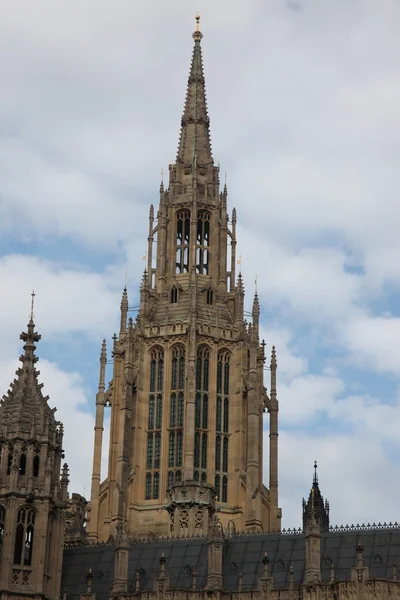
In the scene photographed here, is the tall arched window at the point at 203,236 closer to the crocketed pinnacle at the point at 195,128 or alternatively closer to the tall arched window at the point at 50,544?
the crocketed pinnacle at the point at 195,128

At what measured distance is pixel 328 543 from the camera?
3378 inches

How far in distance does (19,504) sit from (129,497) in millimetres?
44669

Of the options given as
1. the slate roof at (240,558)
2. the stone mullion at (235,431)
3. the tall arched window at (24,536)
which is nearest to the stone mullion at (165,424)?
the stone mullion at (235,431)

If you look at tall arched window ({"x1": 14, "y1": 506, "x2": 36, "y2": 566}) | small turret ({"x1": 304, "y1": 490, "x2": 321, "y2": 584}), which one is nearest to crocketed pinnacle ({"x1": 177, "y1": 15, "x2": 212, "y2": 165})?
tall arched window ({"x1": 14, "y1": 506, "x2": 36, "y2": 566})

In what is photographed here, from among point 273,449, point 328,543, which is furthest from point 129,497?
point 328,543

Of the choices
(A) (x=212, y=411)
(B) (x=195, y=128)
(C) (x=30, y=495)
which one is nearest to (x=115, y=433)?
(A) (x=212, y=411)

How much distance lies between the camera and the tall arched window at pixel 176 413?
132 meters

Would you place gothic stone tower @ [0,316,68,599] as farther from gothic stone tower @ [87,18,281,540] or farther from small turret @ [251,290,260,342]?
small turret @ [251,290,260,342]

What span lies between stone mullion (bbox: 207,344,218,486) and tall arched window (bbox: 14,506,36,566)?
143 ft

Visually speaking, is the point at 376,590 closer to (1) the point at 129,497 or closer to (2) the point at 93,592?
(2) the point at 93,592

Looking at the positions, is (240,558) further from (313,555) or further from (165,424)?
(165,424)

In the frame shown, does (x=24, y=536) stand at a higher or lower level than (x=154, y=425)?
lower

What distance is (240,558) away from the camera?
87500 mm

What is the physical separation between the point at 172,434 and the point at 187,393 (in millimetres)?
3893
